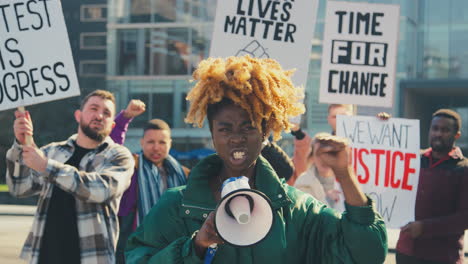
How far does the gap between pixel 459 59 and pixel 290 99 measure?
22650 millimetres

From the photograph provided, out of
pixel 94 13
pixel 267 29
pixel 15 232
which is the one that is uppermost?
pixel 94 13

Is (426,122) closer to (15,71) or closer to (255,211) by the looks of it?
(15,71)

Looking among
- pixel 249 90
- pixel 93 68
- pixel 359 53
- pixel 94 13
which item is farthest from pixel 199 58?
pixel 249 90

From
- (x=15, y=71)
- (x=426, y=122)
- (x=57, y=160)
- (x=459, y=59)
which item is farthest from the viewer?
(x=426, y=122)

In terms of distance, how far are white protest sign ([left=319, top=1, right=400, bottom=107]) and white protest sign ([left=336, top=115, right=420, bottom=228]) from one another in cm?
47

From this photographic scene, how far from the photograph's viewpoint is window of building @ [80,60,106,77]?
28.3 metres

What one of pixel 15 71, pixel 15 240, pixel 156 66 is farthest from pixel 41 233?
pixel 156 66

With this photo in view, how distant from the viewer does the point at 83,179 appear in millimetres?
4277

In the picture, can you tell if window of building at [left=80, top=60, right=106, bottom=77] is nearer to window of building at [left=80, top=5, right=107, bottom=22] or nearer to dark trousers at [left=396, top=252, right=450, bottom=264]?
window of building at [left=80, top=5, right=107, bottom=22]

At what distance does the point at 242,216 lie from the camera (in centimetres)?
206

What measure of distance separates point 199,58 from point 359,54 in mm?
21560

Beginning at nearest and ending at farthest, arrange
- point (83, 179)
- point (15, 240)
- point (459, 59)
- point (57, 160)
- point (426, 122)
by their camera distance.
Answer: point (83, 179)
point (57, 160)
point (15, 240)
point (459, 59)
point (426, 122)

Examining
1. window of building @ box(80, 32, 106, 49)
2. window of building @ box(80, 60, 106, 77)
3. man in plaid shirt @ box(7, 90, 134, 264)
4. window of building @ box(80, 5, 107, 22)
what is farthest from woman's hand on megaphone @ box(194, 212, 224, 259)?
window of building @ box(80, 5, 107, 22)

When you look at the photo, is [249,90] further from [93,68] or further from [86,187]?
[93,68]
